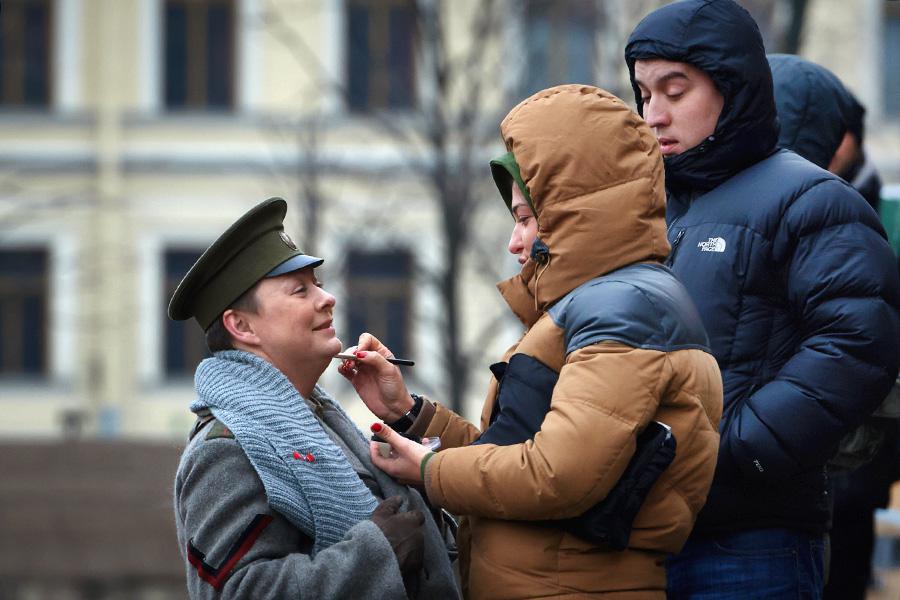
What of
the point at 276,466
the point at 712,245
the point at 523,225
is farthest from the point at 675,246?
the point at 276,466

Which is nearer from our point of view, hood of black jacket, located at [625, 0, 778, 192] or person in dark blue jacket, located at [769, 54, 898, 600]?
hood of black jacket, located at [625, 0, 778, 192]

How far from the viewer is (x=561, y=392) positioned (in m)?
2.66

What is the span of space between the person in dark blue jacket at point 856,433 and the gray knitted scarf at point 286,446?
45.3 inches

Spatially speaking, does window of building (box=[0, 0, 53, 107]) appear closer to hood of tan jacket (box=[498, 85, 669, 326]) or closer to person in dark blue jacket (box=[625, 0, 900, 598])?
person in dark blue jacket (box=[625, 0, 900, 598])

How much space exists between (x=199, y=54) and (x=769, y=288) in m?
17.6

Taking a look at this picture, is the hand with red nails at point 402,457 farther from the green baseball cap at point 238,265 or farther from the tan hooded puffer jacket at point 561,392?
the green baseball cap at point 238,265

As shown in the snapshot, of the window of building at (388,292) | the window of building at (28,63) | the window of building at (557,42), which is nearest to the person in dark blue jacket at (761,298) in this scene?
the window of building at (557,42)

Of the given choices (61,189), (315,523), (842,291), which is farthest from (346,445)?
(61,189)

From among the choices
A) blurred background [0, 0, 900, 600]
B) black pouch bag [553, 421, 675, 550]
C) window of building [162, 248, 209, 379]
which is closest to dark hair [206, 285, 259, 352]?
black pouch bag [553, 421, 675, 550]

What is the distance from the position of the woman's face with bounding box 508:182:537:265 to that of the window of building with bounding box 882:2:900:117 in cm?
1797

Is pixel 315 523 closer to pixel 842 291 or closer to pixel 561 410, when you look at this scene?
pixel 561 410

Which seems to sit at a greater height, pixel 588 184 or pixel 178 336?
pixel 588 184

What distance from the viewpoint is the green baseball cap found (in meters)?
3.06

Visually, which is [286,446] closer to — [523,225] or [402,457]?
[402,457]
